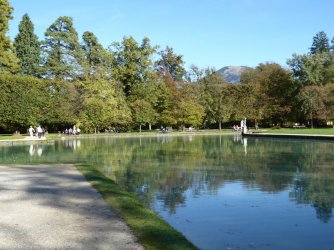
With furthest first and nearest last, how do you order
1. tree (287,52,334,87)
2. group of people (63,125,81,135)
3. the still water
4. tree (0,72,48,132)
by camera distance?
tree (287,52,334,87), group of people (63,125,81,135), tree (0,72,48,132), the still water

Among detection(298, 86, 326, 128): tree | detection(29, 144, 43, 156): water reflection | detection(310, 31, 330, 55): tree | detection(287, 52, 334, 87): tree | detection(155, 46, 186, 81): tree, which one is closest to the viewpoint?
detection(29, 144, 43, 156): water reflection

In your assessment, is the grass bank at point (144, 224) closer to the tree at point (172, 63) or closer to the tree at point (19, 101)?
the tree at point (19, 101)

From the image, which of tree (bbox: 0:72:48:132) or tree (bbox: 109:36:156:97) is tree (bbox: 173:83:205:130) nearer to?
tree (bbox: 109:36:156:97)

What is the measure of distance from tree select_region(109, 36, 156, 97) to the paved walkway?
155ft

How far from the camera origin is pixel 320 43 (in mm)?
89188

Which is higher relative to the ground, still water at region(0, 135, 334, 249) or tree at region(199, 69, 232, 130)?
tree at region(199, 69, 232, 130)

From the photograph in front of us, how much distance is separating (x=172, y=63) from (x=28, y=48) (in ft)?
84.2

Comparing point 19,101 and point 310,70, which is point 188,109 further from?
point 19,101

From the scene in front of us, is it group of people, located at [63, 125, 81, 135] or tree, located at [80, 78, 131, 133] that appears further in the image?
tree, located at [80, 78, 131, 133]

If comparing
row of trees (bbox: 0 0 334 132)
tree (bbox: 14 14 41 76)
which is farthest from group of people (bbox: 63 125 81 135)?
→ tree (bbox: 14 14 41 76)

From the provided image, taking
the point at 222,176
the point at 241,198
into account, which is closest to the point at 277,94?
the point at 222,176

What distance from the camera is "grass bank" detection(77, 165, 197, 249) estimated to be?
5543 millimetres

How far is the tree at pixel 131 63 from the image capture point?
58.1 metres

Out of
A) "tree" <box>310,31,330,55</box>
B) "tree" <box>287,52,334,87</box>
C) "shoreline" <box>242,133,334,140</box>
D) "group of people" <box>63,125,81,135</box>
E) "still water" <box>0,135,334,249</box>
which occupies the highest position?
"tree" <box>310,31,330,55</box>
